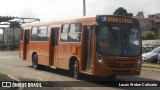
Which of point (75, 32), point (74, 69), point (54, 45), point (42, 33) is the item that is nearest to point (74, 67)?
point (74, 69)

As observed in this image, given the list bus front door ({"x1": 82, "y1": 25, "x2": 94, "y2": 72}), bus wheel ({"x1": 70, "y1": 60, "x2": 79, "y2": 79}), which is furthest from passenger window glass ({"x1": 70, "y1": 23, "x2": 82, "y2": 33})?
bus wheel ({"x1": 70, "y1": 60, "x2": 79, "y2": 79})

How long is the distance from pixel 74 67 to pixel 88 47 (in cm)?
182

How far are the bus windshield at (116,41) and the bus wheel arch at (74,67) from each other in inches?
88.4

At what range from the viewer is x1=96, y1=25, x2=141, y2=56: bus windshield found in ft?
56.1

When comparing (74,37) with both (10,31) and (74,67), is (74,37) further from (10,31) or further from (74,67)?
(10,31)

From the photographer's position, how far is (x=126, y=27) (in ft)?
58.0

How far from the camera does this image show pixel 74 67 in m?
19.3

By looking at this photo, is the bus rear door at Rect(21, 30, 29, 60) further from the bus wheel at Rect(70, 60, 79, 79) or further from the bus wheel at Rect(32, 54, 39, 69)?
the bus wheel at Rect(70, 60, 79, 79)

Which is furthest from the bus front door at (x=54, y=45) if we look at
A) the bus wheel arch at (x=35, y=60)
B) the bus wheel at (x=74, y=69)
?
the bus wheel arch at (x=35, y=60)

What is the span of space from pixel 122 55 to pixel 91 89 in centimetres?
261

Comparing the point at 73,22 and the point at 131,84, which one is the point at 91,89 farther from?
the point at 73,22

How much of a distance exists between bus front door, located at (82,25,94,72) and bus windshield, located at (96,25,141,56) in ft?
1.71

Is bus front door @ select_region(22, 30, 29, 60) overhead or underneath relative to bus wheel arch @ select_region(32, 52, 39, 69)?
overhead

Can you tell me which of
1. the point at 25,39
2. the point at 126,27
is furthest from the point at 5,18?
the point at 126,27
